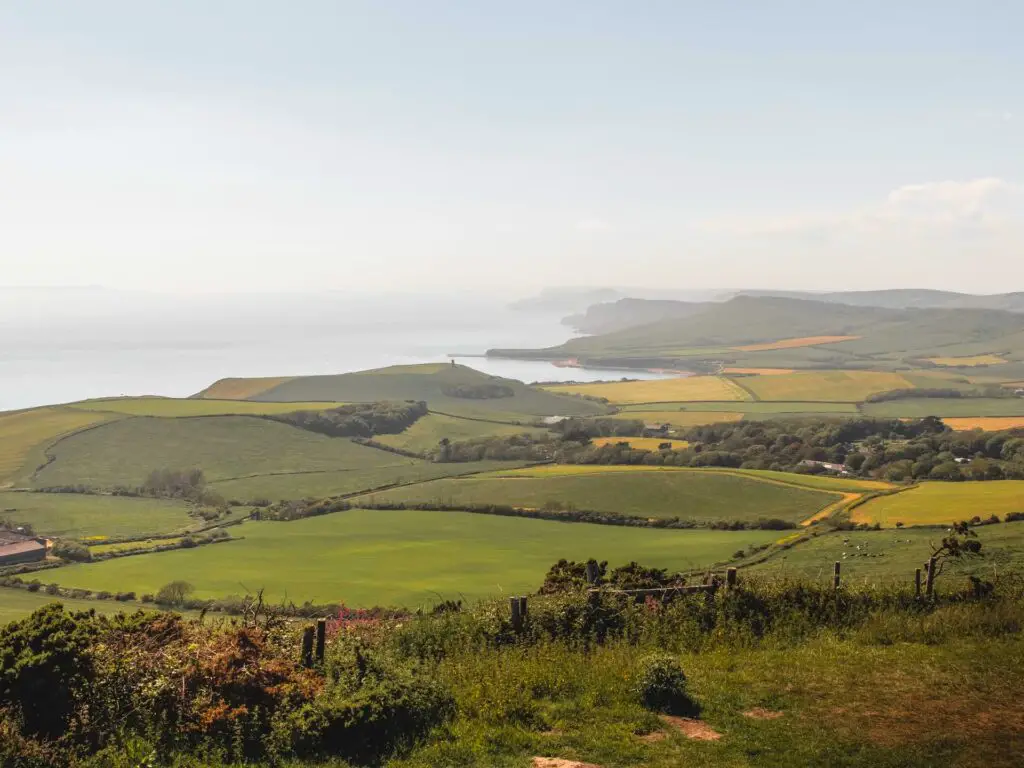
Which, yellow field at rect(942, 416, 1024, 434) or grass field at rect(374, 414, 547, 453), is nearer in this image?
yellow field at rect(942, 416, 1024, 434)

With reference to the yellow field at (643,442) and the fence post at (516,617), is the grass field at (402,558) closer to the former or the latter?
the fence post at (516,617)

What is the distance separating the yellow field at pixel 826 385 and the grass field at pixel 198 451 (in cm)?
6423

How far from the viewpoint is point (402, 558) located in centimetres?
4297

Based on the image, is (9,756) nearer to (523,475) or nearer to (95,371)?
(523,475)

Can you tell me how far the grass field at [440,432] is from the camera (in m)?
98.9

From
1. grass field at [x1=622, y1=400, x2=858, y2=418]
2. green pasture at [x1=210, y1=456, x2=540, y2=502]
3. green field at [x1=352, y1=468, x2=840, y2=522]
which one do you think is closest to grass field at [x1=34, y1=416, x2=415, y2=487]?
green pasture at [x1=210, y1=456, x2=540, y2=502]

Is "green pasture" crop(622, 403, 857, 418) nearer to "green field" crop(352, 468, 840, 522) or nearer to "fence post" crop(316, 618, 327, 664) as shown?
"green field" crop(352, 468, 840, 522)

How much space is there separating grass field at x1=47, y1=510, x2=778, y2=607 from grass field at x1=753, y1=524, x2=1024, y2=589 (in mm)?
3699

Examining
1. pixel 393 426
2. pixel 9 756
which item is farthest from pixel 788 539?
pixel 393 426

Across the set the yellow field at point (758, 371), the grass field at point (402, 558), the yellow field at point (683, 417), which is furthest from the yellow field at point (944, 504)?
the yellow field at point (758, 371)

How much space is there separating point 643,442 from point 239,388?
70006mm

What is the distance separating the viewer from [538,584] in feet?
116

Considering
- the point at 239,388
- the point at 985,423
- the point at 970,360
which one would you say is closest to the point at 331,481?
the point at 239,388

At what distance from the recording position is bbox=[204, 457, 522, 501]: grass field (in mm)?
70062
